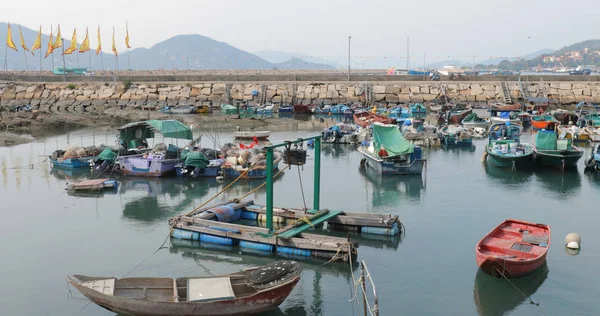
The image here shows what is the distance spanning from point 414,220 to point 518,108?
131 ft

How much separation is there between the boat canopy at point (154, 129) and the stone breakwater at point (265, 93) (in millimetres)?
36734

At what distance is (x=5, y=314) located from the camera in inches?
575

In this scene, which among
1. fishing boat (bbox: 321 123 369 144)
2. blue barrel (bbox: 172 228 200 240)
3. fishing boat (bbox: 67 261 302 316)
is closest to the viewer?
fishing boat (bbox: 67 261 302 316)

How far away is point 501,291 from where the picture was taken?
51.5ft

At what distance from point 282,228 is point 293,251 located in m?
1.78

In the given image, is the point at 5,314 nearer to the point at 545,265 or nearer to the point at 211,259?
the point at 211,259

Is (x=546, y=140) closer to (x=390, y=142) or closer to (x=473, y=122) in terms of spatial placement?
(x=390, y=142)

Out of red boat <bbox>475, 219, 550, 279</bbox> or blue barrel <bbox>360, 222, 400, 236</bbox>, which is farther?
blue barrel <bbox>360, 222, 400, 236</bbox>

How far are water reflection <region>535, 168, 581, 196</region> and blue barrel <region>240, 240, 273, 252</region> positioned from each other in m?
15.2

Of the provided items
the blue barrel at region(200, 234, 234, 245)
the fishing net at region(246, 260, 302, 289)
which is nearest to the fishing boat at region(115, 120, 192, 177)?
the blue barrel at region(200, 234, 234, 245)

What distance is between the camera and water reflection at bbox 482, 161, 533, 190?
2870 cm

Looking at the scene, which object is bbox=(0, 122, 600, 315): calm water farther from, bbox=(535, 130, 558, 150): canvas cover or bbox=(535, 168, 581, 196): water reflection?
bbox=(535, 130, 558, 150): canvas cover

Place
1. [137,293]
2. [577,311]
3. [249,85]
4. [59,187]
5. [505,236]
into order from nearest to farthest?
1. [137,293]
2. [577,311]
3. [505,236]
4. [59,187]
5. [249,85]

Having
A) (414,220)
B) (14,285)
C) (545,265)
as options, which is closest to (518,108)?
(414,220)
